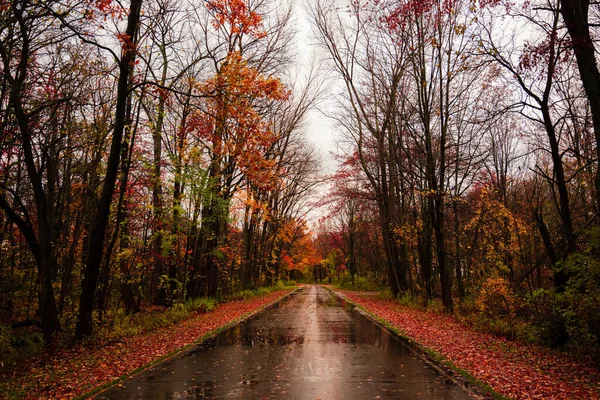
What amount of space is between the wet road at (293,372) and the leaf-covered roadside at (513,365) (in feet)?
2.74

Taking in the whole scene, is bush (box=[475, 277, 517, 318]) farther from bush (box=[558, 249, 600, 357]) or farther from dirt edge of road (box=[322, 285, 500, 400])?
bush (box=[558, 249, 600, 357])

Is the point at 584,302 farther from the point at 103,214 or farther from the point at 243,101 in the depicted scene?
the point at 103,214

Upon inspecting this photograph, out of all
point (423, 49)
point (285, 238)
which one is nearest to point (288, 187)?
point (285, 238)

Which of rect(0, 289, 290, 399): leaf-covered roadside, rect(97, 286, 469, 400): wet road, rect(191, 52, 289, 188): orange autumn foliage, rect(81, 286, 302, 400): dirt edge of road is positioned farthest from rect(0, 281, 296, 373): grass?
rect(191, 52, 289, 188): orange autumn foliage

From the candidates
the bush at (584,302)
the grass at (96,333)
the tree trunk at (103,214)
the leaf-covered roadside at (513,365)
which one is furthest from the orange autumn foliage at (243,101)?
the bush at (584,302)

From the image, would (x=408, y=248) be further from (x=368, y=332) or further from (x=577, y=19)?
(x=577, y=19)

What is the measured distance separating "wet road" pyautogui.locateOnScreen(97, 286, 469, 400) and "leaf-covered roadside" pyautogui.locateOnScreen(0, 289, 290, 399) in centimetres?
57

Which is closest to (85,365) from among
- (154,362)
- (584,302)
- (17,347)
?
(154,362)

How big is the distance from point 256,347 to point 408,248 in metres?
19.1

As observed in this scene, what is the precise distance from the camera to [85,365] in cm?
805

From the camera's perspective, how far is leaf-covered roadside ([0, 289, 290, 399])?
6418mm

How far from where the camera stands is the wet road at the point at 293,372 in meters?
6.20

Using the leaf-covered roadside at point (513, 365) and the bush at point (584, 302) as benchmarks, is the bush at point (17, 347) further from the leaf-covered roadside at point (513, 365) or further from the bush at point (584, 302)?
the bush at point (584, 302)

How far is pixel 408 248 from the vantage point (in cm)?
2739
